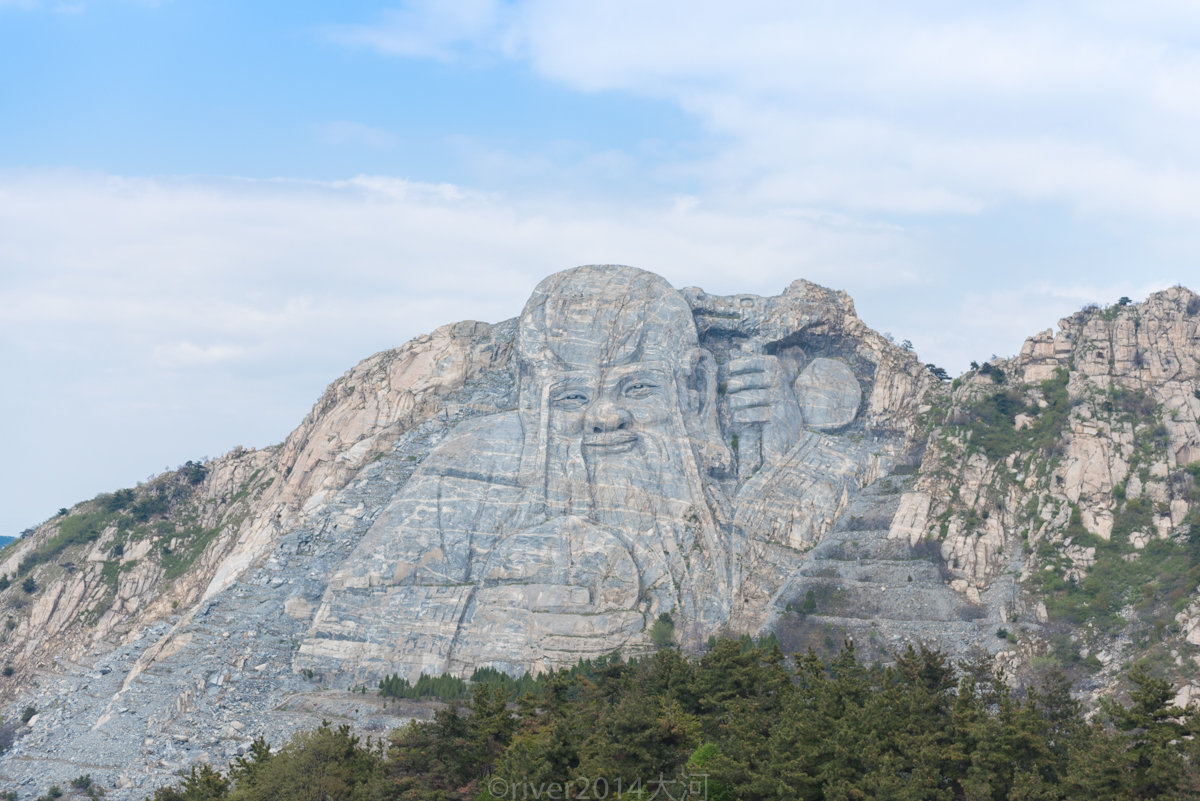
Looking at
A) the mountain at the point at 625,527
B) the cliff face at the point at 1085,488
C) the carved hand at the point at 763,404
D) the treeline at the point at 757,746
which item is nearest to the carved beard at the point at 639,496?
the mountain at the point at 625,527

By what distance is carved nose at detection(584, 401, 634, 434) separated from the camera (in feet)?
326

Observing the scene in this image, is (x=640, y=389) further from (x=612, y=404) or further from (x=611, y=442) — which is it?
(x=611, y=442)

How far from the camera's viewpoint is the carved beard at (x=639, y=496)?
9412 cm

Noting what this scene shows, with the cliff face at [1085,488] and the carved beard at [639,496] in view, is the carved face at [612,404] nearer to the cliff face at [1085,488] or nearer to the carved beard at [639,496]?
the carved beard at [639,496]

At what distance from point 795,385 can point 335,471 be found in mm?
39657

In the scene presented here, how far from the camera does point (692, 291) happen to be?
110625 millimetres

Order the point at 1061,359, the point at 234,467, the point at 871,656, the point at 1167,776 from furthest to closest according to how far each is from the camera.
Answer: the point at 234,467, the point at 1061,359, the point at 871,656, the point at 1167,776

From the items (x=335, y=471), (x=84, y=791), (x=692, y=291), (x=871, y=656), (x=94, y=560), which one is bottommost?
(x=84, y=791)

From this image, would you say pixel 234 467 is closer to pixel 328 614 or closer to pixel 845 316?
pixel 328 614

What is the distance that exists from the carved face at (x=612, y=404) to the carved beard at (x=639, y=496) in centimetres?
51

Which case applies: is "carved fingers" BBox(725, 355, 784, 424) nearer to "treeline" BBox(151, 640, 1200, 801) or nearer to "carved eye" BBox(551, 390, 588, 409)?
"carved eye" BBox(551, 390, 588, 409)

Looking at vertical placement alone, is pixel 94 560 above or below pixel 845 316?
below

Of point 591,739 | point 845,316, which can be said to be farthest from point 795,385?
point 591,739

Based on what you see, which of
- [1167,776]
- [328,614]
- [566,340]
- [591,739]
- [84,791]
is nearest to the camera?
[1167,776]
